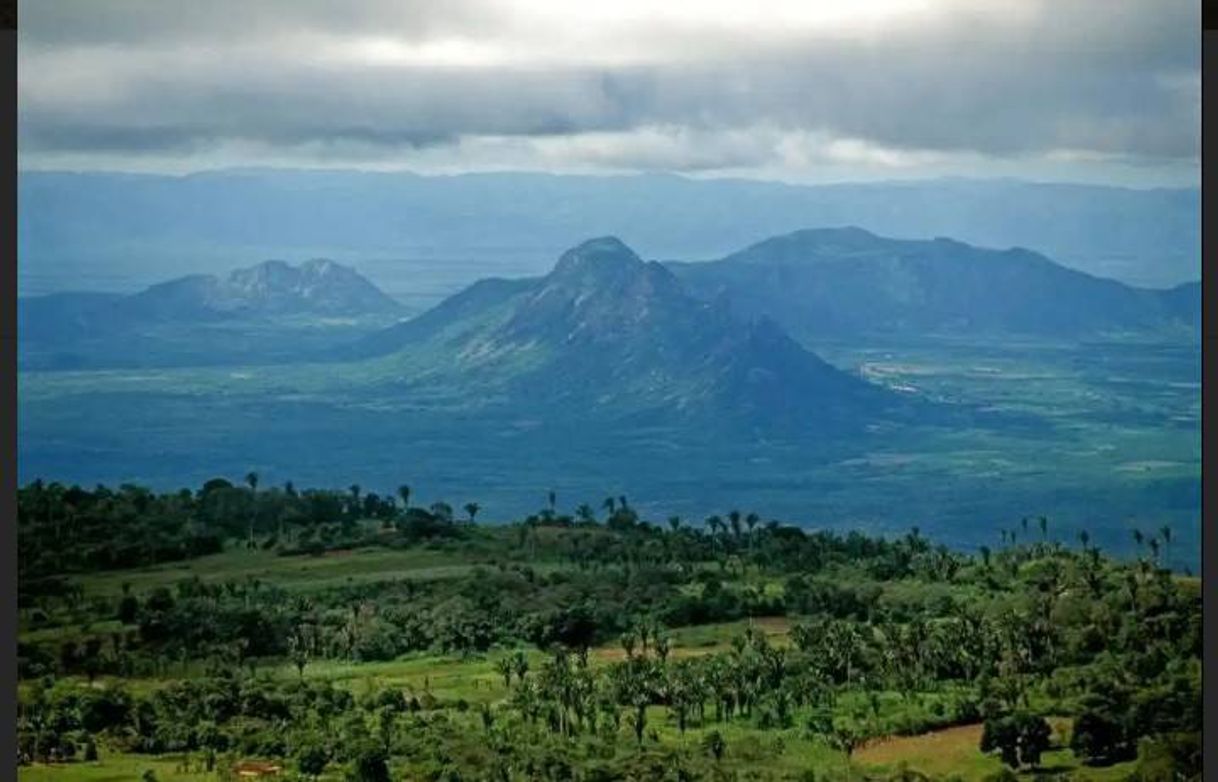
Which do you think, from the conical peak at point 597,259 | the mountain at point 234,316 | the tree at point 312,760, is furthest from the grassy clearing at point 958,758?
the mountain at point 234,316

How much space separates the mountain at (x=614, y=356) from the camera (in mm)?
8500

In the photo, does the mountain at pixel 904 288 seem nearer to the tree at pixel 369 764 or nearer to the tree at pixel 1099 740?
the tree at pixel 1099 740

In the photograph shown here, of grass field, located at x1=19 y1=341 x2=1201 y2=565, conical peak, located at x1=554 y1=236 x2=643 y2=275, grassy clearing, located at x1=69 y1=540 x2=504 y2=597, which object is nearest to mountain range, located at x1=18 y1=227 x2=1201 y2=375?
conical peak, located at x1=554 y1=236 x2=643 y2=275

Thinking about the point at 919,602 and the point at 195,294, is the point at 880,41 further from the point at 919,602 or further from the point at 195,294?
the point at 195,294

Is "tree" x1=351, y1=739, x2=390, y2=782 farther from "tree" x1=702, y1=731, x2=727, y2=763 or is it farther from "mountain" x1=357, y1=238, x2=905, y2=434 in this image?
"mountain" x1=357, y1=238, x2=905, y2=434

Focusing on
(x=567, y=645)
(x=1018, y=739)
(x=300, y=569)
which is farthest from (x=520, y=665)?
(x=1018, y=739)

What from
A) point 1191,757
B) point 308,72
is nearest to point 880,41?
point 308,72

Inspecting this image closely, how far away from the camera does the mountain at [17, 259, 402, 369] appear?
8500 millimetres

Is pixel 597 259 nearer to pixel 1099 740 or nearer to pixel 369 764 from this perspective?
pixel 369 764

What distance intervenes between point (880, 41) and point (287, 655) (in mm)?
3491

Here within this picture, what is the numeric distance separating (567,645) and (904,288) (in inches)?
85.9

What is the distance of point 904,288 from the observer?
8.75 m

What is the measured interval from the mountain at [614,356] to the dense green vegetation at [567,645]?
19.5 inches

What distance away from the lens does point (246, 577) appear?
8297 millimetres
